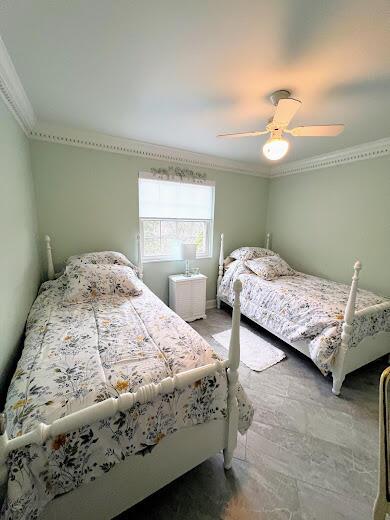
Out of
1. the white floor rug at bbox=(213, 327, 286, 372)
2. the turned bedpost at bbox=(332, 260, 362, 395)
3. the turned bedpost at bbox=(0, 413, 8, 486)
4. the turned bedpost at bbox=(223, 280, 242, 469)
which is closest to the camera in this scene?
the turned bedpost at bbox=(0, 413, 8, 486)

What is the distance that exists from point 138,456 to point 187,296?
7.12 ft

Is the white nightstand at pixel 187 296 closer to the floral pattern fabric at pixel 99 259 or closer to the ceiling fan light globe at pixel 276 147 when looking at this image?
the floral pattern fabric at pixel 99 259

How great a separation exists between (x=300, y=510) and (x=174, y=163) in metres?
3.35

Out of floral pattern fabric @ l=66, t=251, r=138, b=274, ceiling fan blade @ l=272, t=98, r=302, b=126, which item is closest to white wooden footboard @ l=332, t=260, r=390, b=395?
ceiling fan blade @ l=272, t=98, r=302, b=126

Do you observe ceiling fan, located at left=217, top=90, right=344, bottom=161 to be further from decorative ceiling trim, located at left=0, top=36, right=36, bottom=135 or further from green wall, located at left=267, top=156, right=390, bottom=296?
decorative ceiling trim, located at left=0, top=36, right=36, bottom=135

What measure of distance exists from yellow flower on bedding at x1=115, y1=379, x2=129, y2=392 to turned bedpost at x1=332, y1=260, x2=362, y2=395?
5.82ft

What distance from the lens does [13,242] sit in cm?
158

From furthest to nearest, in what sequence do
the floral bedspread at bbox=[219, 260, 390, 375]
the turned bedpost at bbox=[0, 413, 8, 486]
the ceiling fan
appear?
the floral bedspread at bbox=[219, 260, 390, 375]
the ceiling fan
the turned bedpost at bbox=[0, 413, 8, 486]

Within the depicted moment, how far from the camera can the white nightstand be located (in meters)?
3.04

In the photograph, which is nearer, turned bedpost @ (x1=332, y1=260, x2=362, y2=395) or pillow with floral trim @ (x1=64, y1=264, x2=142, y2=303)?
turned bedpost @ (x1=332, y1=260, x2=362, y2=395)

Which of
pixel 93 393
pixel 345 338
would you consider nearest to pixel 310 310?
pixel 345 338

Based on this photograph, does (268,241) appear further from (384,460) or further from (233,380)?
(384,460)

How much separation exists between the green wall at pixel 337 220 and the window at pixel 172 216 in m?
1.29

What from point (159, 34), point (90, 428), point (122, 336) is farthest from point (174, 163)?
point (90, 428)
